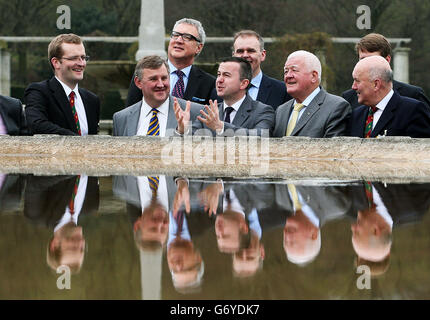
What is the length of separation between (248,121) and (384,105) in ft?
3.80

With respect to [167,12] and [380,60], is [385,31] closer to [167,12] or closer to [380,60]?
[167,12]

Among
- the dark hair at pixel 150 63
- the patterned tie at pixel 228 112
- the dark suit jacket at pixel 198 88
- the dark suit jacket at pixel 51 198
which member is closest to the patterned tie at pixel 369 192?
the dark suit jacket at pixel 51 198

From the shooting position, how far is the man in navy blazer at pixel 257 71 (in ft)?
25.3

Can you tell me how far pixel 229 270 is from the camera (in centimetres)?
210

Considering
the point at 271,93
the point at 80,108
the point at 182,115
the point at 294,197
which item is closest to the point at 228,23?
the point at 271,93

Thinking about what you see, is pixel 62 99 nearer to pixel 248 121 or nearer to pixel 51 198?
pixel 248 121

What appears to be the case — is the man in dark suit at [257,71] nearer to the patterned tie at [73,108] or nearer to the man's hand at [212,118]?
the man's hand at [212,118]

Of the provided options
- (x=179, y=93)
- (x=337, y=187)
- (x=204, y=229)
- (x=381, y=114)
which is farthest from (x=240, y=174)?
A: (x=204, y=229)

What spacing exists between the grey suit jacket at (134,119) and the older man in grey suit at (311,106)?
82 centimetres

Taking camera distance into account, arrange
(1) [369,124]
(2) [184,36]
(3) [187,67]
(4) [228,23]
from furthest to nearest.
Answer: (4) [228,23] < (3) [187,67] < (2) [184,36] < (1) [369,124]

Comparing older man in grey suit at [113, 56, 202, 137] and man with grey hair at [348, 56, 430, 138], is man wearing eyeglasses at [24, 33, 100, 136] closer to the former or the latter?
older man in grey suit at [113, 56, 202, 137]

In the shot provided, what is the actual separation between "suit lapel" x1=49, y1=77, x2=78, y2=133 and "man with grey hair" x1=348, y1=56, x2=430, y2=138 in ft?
8.59

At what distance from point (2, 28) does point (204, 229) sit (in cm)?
3255

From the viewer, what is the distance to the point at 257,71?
7855 millimetres
